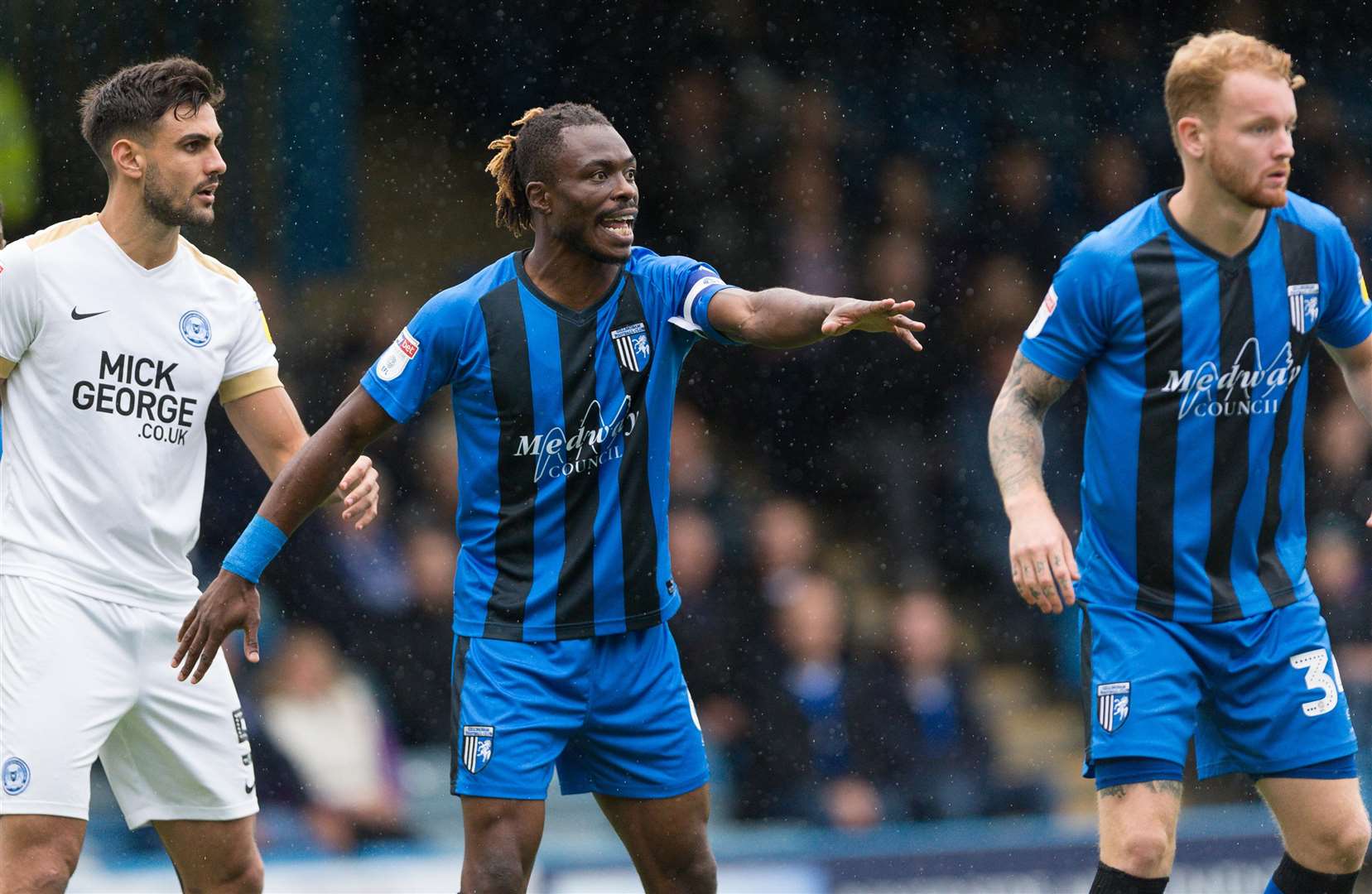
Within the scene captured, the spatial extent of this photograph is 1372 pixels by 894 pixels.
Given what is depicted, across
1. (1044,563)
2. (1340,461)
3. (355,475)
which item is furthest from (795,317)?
(1340,461)

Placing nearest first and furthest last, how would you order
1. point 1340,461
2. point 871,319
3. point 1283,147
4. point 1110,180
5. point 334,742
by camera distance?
point 871,319 → point 1283,147 → point 334,742 → point 1340,461 → point 1110,180

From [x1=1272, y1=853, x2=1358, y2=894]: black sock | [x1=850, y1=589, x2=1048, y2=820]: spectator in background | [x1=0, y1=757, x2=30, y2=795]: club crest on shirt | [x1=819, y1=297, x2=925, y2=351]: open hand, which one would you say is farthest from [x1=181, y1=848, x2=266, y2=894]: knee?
[x1=850, y1=589, x2=1048, y2=820]: spectator in background

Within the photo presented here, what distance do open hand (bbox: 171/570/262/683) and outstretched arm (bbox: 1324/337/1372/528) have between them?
2.62 m

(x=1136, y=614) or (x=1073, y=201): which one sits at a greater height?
(x=1073, y=201)

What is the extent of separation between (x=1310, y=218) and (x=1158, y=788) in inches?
53.9

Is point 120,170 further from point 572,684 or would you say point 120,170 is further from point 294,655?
point 294,655

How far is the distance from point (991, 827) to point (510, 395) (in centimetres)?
384

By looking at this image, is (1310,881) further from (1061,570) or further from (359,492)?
(359,492)

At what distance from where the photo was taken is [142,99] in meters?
4.89

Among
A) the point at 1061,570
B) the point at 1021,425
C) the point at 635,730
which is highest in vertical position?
the point at 1021,425

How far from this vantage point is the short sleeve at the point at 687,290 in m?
4.49

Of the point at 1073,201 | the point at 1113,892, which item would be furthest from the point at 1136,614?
the point at 1073,201

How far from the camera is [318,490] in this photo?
4496 millimetres

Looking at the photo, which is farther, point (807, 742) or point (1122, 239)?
point (807, 742)
